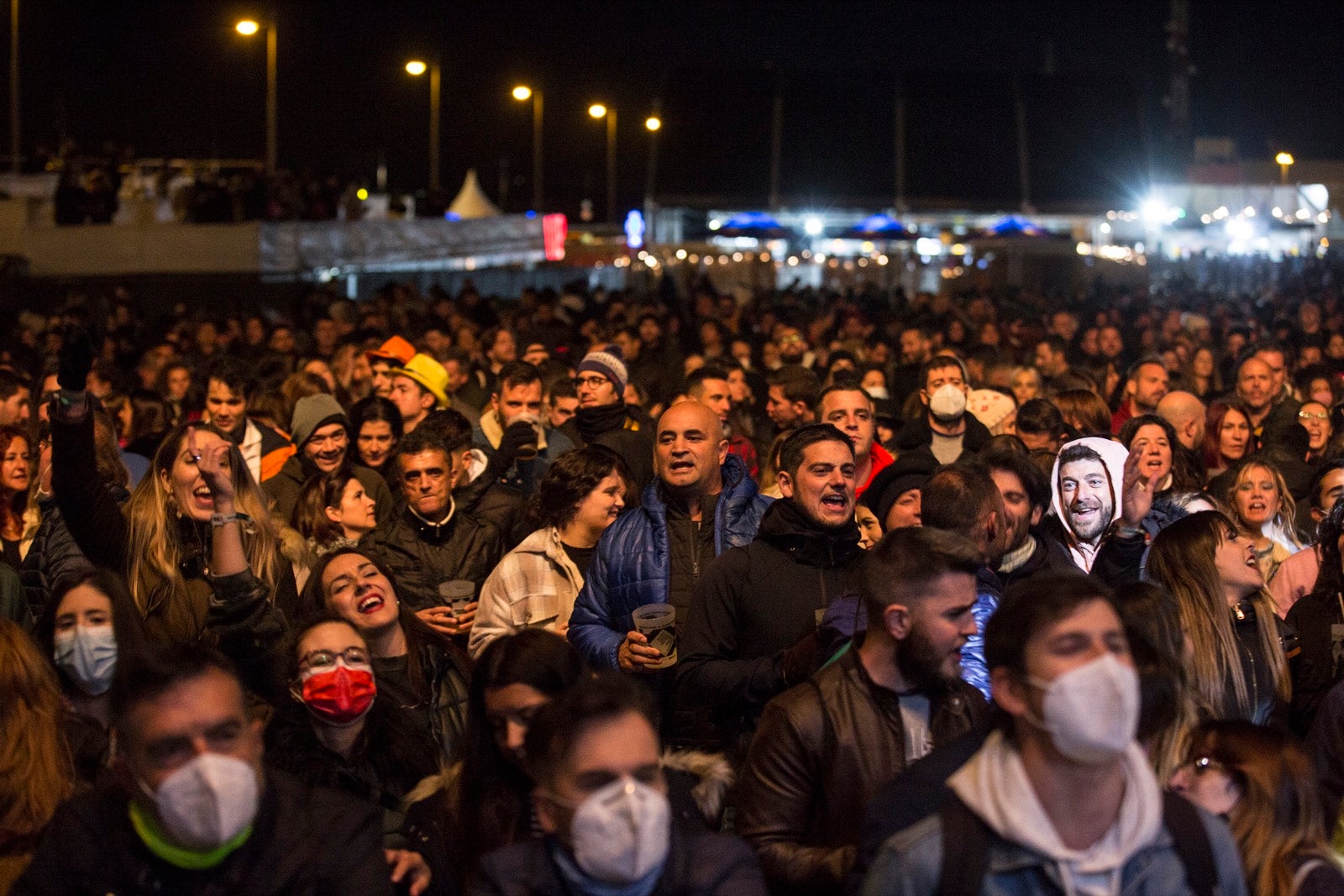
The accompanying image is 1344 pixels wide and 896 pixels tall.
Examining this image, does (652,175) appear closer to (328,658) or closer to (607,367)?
(607,367)

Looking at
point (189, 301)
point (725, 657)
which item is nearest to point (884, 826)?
point (725, 657)

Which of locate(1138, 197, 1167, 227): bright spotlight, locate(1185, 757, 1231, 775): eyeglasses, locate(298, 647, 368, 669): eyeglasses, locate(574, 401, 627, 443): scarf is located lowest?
locate(1185, 757, 1231, 775): eyeglasses

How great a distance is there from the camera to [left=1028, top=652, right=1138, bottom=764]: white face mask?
3.24 m

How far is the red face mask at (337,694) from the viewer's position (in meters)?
4.84

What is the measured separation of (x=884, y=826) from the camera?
12.1 feet

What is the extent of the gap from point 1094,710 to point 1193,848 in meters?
0.39

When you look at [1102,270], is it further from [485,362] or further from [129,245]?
[485,362]

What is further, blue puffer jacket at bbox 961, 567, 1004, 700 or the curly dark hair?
the curly dark hair

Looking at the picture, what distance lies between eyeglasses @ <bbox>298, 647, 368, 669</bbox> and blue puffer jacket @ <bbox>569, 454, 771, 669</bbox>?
4.16ft

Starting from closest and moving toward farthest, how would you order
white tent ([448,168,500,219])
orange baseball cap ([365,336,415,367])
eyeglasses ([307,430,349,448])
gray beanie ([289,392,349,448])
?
1. eyeglasses ([307,430,349,448])
2. gray beanie ([289,392,349,448])
3. orange baseball cap ([365,336,415,367])
4. white tent ([448,168,500,219])

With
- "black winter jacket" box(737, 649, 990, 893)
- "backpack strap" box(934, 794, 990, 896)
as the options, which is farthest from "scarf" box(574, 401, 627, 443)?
"backpack strap" box(934, 794, 990, 896)

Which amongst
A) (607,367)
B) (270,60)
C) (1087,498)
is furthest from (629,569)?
(270,60)

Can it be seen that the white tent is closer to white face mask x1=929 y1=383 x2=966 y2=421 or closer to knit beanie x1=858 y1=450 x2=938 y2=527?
white face mask x1=929 y1=383 x2=966 y2=421

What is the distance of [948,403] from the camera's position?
29.5 ft
